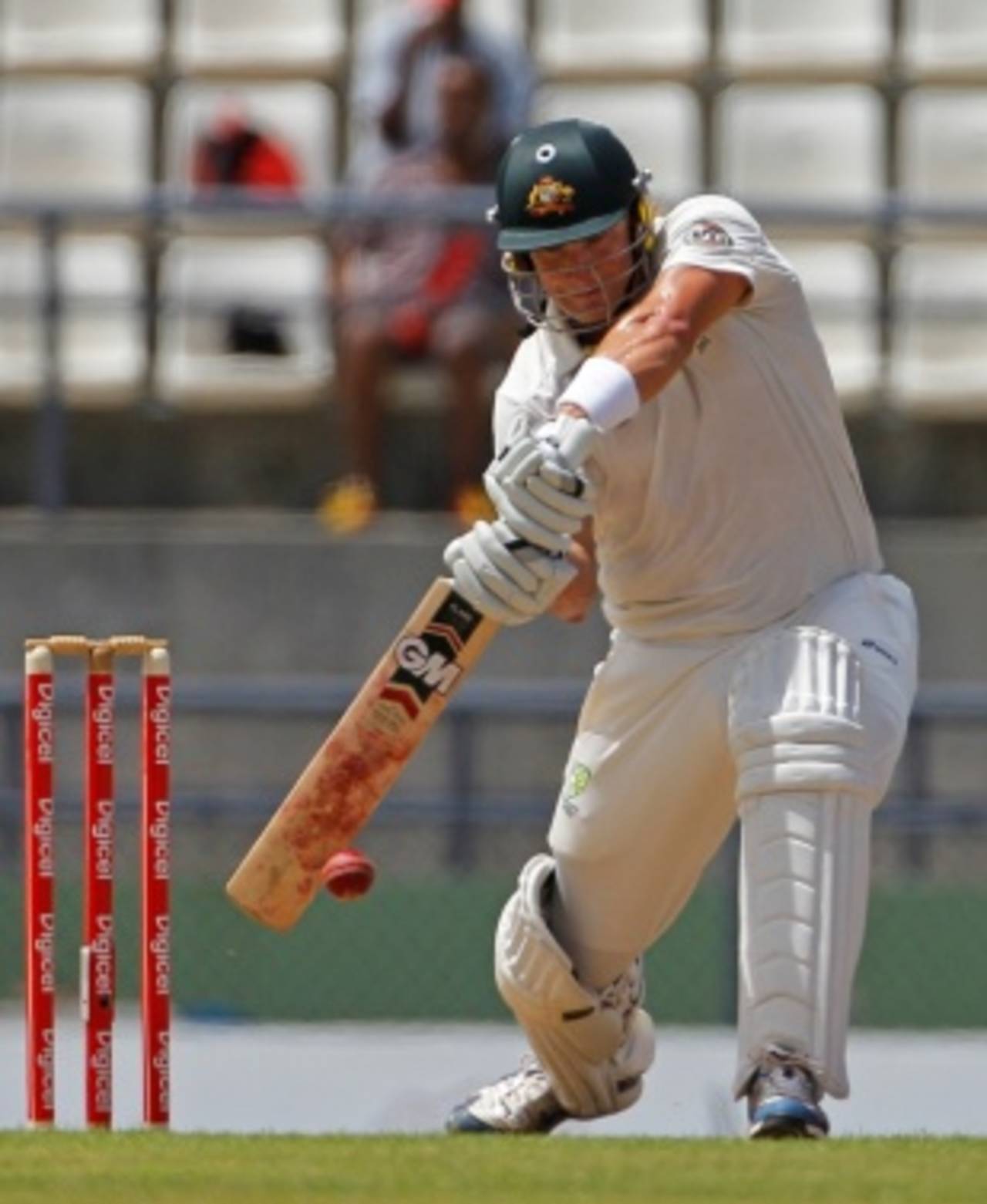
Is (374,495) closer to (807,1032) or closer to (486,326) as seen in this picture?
(486,326)

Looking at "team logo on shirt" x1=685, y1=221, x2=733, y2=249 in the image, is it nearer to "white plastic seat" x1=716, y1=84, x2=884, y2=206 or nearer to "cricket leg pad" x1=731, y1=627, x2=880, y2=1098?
"cricket leg pad" x1=731, y1=627, x2=880, y2=1098

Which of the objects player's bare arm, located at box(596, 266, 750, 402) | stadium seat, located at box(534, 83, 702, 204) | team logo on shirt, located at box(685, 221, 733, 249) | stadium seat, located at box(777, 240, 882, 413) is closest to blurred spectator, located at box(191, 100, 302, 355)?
stadium seat, located at box(534, 83, 702, 204)

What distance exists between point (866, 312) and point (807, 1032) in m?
5.88

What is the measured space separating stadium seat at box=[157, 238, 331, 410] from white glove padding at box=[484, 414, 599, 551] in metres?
5.70

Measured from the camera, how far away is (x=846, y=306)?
12.4m

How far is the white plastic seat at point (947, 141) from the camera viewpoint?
42.3 feet

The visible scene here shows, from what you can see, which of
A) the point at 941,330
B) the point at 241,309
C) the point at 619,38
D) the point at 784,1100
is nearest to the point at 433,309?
the point at 241,309

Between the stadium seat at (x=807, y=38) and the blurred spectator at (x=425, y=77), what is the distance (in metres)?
0.91

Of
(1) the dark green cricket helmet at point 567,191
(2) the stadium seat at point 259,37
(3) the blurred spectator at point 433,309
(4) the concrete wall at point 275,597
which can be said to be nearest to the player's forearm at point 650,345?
(1) the dark green cricket helmet at point 567,191

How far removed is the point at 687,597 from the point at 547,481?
0.61 meters

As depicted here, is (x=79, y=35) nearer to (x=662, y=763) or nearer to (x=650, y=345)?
(x=662, y=763)

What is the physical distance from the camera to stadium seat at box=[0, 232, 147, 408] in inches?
489

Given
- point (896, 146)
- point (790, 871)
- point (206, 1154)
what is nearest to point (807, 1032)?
point (790, 871)

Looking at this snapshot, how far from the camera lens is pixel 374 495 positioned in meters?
12.3
